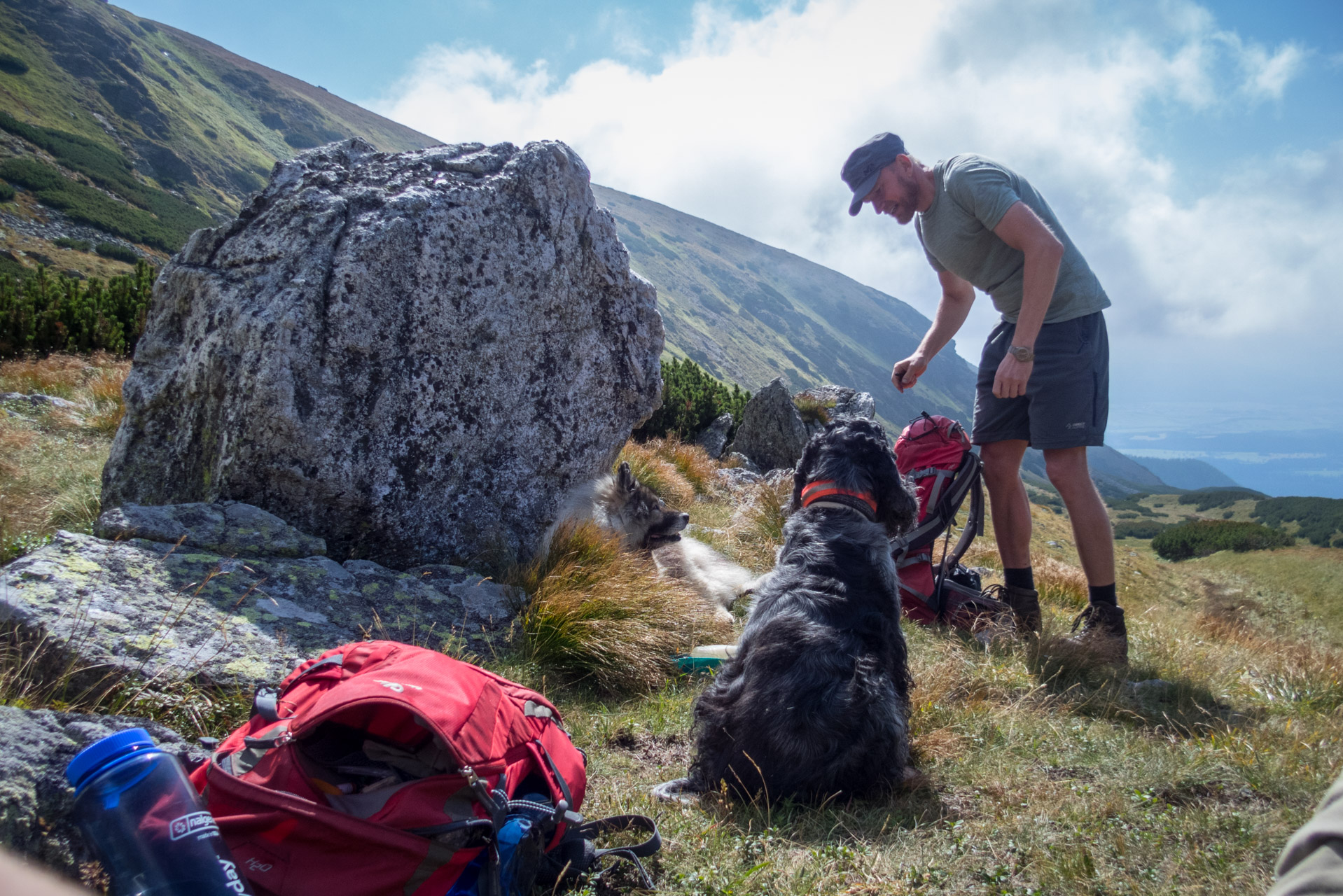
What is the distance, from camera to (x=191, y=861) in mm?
1584

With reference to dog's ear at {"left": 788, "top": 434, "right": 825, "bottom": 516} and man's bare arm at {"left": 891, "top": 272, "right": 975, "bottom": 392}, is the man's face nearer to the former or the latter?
man's bare arm at {"left": 891, "top": 272, "right": 975, "bottom": 392}

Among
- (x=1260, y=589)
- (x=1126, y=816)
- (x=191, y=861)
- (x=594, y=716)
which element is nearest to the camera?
(x=191, y=861)

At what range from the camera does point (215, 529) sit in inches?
146

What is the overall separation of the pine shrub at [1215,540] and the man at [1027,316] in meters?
31.1

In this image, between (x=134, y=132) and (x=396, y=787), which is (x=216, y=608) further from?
(x=134, y=132)

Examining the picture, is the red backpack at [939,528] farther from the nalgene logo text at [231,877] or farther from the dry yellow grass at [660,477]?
the nalgene logo text at [231,877]

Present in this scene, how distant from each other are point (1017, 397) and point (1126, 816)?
2.60 meters

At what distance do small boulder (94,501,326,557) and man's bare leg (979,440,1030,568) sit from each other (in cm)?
453

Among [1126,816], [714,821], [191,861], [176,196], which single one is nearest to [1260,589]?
[1126,816]

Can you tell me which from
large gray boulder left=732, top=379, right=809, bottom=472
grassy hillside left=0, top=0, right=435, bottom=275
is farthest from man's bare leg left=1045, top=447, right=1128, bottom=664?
grassy hillside left=0, top=0, right=435, bottom=275

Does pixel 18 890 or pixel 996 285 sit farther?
pixel 996 285

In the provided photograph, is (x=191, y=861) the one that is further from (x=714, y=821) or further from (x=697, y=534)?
(x=697, y=534)

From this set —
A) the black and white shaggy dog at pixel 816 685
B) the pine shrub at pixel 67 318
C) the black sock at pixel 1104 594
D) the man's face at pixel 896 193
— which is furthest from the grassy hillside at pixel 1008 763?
the pine shrub at pixel 67 318

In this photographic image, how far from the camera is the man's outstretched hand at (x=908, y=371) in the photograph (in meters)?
4.79
